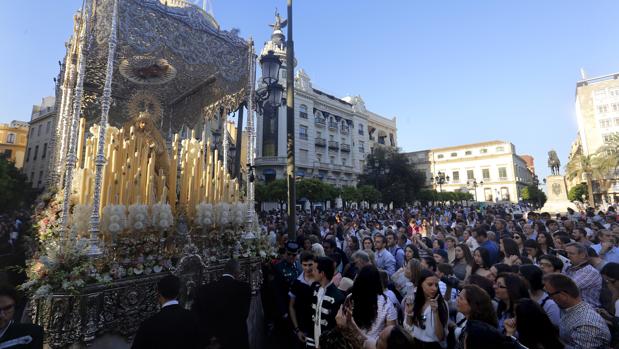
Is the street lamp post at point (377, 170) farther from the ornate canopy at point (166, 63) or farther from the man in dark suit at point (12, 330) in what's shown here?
the man in dark suit at point (12, 330)

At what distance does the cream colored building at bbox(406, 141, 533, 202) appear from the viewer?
5584cm

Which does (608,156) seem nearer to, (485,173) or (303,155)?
(485,173)

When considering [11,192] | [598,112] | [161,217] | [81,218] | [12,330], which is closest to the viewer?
[12,330]

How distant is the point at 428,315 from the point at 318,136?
123 ft

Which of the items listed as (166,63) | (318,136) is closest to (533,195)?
(318,136)

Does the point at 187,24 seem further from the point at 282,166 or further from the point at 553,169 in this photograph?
the point at 553,169

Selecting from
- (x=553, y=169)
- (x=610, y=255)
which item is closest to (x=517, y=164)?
(x=553, y=169)

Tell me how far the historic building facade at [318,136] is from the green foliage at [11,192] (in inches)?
742

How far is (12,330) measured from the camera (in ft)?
7.34

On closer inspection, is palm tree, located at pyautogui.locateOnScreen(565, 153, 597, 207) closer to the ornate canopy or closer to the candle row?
the ornate canopy

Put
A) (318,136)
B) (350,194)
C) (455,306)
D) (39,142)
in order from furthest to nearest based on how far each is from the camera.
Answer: (318,136) < (39,142) < (350,194) < (455,306)

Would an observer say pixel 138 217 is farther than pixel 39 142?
No

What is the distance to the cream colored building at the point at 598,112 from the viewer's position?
44969 mm

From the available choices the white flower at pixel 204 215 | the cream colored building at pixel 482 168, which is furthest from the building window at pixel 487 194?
the white flower at pixel 204 215
